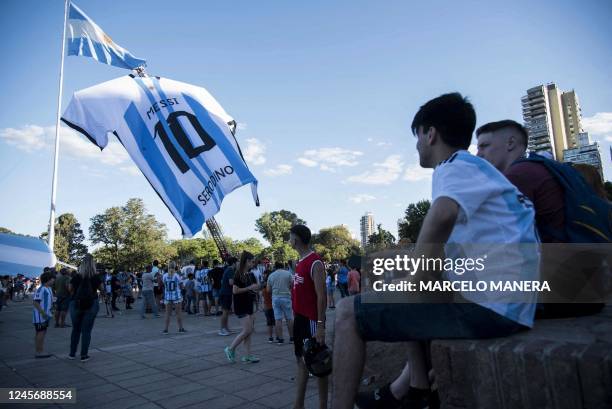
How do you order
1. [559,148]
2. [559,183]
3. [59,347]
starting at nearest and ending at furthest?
[559,183], [59,347], [559,148]

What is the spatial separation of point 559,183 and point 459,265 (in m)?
0.94

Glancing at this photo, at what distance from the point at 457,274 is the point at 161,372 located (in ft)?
19.1

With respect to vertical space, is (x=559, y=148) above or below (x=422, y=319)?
above

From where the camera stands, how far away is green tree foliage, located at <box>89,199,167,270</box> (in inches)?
2279

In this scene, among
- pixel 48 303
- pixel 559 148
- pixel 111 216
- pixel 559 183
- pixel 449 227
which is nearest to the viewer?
pixel 449 227

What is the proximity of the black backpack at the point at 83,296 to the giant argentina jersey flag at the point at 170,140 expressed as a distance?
7.65 feet

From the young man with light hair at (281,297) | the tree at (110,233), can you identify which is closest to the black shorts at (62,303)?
the young man with light hair at (281,297)

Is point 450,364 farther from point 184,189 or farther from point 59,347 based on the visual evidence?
point 59,347

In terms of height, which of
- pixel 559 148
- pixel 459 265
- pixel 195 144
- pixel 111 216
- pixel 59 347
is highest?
pixel 559 148

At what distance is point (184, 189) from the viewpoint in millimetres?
7848

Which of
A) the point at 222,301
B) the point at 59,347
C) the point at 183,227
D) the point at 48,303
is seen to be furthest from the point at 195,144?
the point at 59,347

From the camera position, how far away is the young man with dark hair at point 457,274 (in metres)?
1.64

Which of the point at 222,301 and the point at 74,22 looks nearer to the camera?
the point at 222,301

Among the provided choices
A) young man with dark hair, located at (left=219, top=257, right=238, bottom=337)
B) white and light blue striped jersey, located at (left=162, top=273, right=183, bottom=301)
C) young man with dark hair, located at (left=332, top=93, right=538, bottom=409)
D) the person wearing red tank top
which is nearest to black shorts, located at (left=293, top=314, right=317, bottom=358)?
the person wearing red tank top
